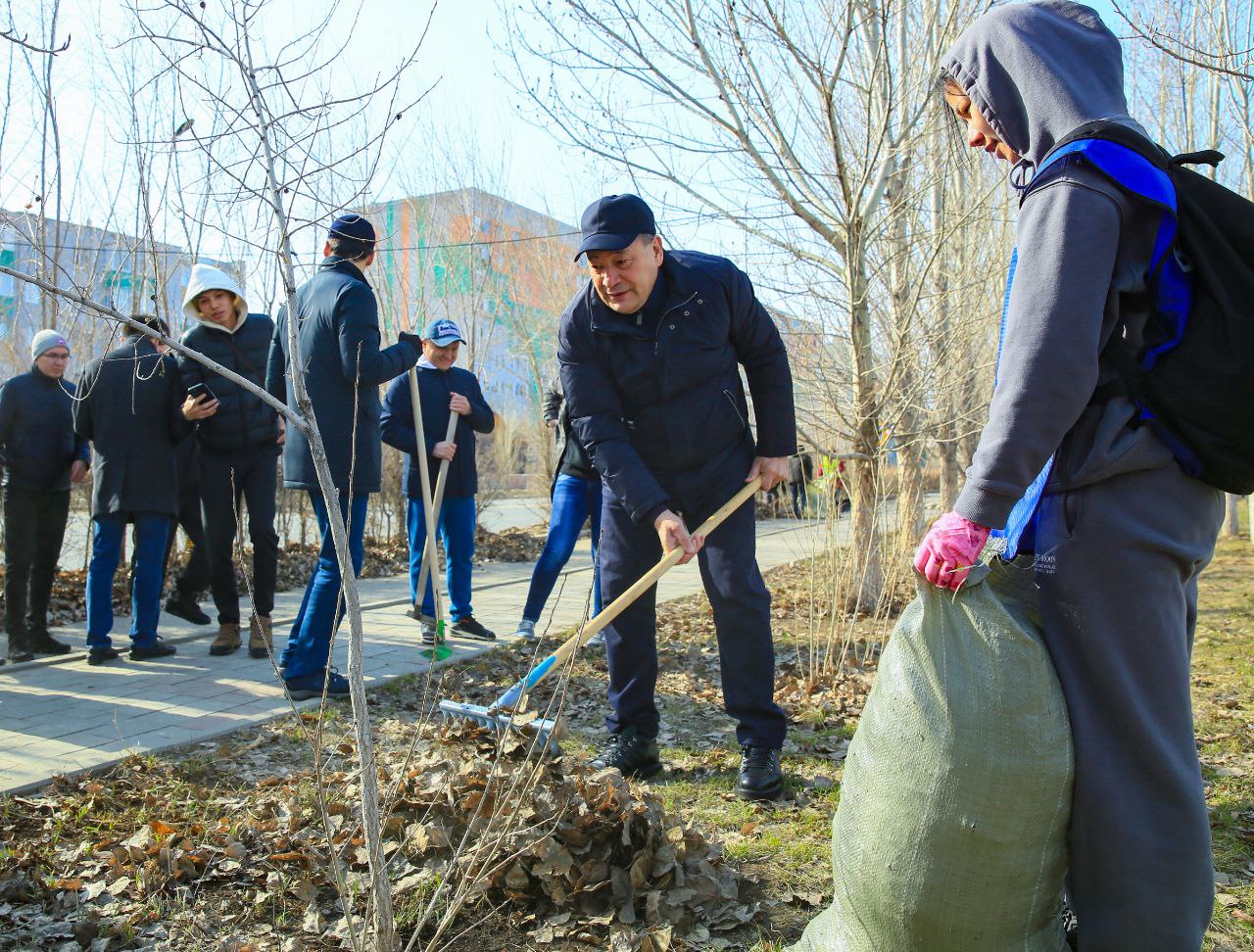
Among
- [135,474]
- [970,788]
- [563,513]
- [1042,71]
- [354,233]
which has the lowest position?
[970,788]

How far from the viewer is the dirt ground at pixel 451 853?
2.36 meters

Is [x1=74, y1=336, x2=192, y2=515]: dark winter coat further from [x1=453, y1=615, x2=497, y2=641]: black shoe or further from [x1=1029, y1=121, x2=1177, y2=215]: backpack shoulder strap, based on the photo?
[x1=1029, y1=121, x2=1177, y2=215]: backpack shoulder strap

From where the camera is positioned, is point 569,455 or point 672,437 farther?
point 569,455

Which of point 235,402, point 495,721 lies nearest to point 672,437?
point 495,721

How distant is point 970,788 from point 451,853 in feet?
4.73

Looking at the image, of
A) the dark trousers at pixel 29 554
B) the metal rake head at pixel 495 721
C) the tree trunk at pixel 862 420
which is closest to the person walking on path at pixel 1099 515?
the metal rake head at pixel 495 721

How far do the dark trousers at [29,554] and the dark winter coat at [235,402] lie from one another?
1.10 m

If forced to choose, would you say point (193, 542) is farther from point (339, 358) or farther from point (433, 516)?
point (339, 358)

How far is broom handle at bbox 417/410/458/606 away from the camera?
225 inches

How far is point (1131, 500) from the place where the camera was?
1.78 meters

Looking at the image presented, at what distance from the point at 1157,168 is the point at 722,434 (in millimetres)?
1834

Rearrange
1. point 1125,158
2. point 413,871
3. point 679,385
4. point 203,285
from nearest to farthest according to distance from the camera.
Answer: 1. point 1125,158
2. point 413,871
3. point 679,385
4. point 203,285

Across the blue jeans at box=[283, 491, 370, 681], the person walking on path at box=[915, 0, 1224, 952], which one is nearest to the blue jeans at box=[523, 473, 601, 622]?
the blue jeans at box=[283, 491, 370, 681]

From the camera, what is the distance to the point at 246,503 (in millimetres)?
5332
